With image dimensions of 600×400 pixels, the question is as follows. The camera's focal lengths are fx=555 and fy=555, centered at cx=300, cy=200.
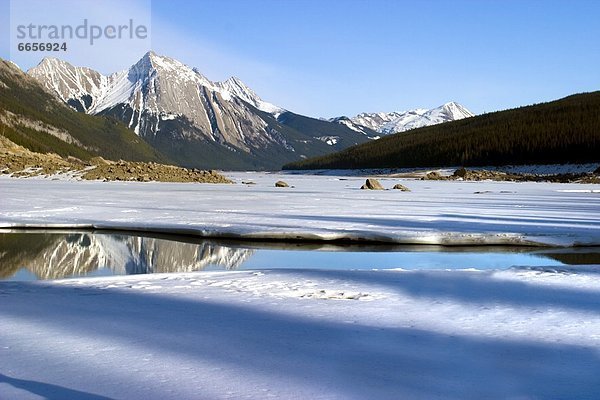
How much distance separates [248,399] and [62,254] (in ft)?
26.7

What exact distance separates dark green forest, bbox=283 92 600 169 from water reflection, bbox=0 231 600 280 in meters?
92.6

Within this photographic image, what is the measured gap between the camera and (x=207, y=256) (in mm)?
10430

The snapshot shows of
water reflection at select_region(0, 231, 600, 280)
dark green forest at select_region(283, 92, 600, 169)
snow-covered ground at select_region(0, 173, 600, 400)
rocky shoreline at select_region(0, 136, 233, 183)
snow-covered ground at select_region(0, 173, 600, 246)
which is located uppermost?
dark green forest at select_region(283, 92, 600, 169)

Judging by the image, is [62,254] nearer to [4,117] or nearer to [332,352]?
[332,352]

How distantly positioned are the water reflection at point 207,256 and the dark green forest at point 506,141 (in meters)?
92.6

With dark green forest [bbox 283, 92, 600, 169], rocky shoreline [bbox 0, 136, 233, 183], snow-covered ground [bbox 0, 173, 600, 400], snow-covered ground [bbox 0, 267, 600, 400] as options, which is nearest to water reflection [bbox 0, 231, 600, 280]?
snow-covered ground [bbox 0, 173, 600, 400]

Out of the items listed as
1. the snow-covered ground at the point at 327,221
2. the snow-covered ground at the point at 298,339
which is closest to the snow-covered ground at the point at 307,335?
the snow-covered ground at the point at 298,339

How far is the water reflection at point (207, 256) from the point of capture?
363 inches

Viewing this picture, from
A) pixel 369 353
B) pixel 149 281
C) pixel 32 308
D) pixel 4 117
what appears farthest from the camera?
pixel 4 117

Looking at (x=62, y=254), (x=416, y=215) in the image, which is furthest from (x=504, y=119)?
(x=62, y=254)

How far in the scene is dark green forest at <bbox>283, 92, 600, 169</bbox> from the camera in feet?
335

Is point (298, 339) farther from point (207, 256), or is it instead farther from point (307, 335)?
point (207, 256)

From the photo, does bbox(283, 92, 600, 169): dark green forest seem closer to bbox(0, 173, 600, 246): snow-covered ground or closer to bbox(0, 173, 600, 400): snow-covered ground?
bbox(0, 173, 600, 246): snow-covered ground

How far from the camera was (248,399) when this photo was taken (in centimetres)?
337
